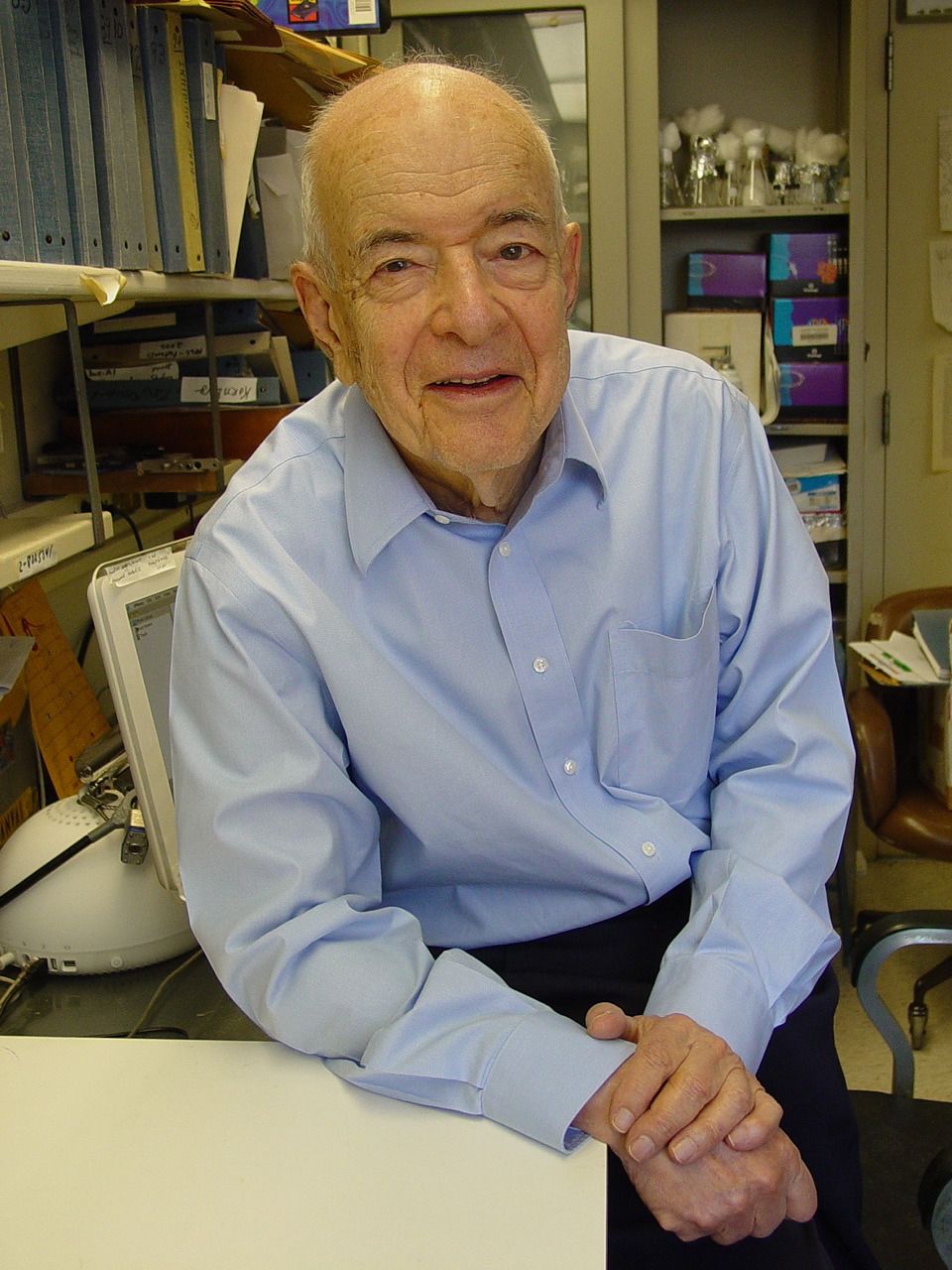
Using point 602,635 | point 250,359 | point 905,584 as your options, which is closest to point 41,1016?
point 602,635

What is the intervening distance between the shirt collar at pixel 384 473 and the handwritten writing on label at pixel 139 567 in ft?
0.90

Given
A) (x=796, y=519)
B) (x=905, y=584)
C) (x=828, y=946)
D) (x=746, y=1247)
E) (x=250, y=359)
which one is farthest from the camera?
(x=905, y=584)

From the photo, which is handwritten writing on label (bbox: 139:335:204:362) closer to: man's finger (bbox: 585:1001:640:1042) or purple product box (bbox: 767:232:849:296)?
man's finger (bbox: 585:1001:640:1042)

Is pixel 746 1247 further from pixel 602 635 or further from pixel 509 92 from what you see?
pixel 509 92

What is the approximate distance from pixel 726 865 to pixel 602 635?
0.25 metres

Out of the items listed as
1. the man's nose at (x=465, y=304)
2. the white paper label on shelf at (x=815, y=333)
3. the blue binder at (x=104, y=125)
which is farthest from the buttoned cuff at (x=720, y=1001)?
the white paper label on shelf at (x=815, y=333)

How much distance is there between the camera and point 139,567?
4.24ft

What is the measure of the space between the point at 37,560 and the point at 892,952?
1028 mm

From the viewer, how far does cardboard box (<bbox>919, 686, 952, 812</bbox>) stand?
2416 mm

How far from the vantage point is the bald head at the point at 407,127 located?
42.2 inches

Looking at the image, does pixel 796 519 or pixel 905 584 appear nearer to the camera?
pixel 796 519

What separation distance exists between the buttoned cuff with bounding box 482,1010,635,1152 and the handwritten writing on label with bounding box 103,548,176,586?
2.04ft

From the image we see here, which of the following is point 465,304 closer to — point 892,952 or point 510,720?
point 510,720

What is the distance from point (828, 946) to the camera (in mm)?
1128
